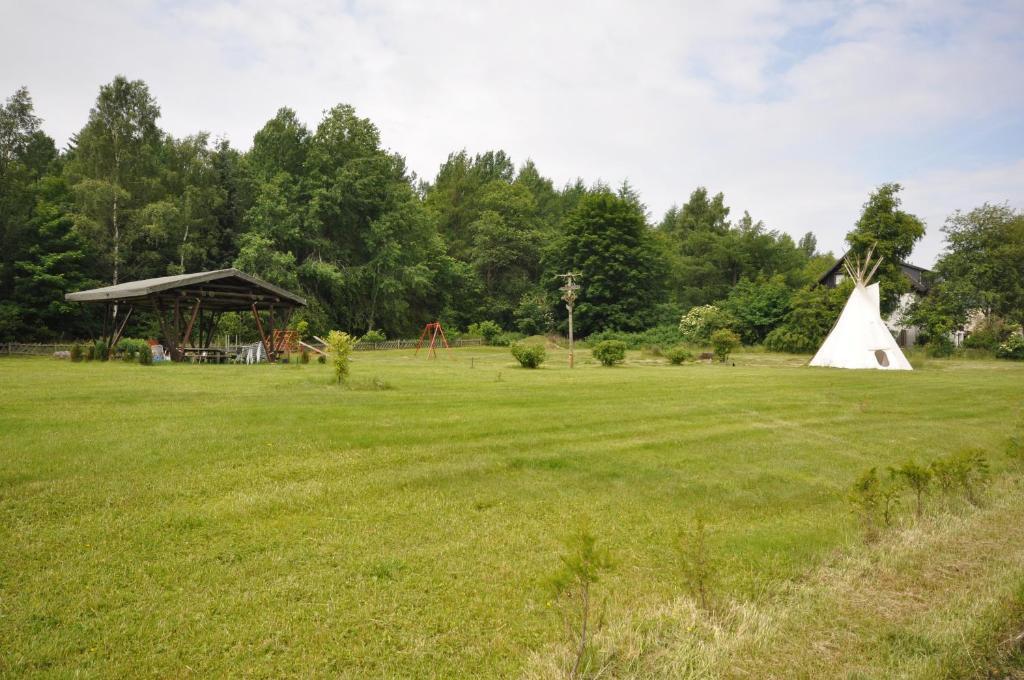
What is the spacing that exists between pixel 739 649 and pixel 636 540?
1883 mm

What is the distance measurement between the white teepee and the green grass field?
46.6 ft

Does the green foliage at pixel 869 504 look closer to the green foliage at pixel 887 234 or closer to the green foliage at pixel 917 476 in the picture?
the green foliage at pixel 917 476

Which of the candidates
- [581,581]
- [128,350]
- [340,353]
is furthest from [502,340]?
[581,581]

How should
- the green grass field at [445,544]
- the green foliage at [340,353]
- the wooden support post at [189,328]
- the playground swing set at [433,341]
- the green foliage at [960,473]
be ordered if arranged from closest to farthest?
the green grass field at [445,544] → the green foliage at [960,473] → the green foliage at [340,353] → the wooden support post at [189,328] → the playground swing set at [433,341]

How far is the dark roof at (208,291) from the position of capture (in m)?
20.4

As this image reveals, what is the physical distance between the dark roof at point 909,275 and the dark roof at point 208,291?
35.3m

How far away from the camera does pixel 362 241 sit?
44.5m

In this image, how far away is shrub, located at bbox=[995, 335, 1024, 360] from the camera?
30.1 metres

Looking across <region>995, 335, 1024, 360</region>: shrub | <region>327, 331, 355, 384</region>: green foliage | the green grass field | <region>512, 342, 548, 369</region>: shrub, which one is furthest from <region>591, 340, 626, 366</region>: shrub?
<region>995, 335, 1024, 360</region>: shrub

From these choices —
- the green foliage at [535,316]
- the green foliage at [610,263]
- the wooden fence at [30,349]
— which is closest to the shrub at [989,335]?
the green foliage at [610,263]

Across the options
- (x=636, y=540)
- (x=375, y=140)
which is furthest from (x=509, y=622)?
(x=375, y=140)

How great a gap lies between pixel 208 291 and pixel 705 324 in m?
31.1

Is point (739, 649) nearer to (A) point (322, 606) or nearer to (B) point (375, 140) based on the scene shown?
(A) point (322, 606)

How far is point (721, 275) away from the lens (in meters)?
55.4
